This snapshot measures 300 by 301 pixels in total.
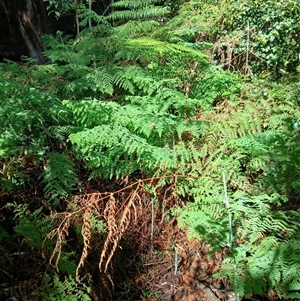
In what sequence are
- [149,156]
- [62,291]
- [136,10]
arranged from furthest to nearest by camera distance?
[136,10], [149,156], [62,291]

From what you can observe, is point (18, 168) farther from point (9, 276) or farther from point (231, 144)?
point (231, 144)

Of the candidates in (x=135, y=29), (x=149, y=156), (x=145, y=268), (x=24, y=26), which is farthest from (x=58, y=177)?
(x=24, y=26)

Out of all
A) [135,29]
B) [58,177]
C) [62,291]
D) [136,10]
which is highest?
[136,10]

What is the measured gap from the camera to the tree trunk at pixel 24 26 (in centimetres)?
580

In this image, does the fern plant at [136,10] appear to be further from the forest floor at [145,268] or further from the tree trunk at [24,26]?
the forest floor at [145,268]

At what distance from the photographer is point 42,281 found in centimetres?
244

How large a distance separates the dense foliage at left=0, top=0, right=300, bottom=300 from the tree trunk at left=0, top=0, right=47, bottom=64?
1.76 meters

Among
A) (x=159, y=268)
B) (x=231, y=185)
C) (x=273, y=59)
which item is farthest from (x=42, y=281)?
(x=273, y=59)

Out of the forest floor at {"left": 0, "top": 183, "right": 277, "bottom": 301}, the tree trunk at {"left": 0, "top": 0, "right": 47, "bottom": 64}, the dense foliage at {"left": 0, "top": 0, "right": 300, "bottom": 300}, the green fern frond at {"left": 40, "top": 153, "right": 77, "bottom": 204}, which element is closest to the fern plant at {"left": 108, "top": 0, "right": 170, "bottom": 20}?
the dense foliage at {"left": 0, "top": 0, "right": 300, "bottom": 300}

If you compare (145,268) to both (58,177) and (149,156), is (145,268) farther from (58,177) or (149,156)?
(58,177)

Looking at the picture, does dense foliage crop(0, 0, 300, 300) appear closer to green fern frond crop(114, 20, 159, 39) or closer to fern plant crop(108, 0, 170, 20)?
green fern frond crop(114, 20, 159, 39)

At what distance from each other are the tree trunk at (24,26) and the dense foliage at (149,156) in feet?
5.76

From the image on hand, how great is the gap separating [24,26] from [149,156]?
414 cm

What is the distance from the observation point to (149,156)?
2836mm
